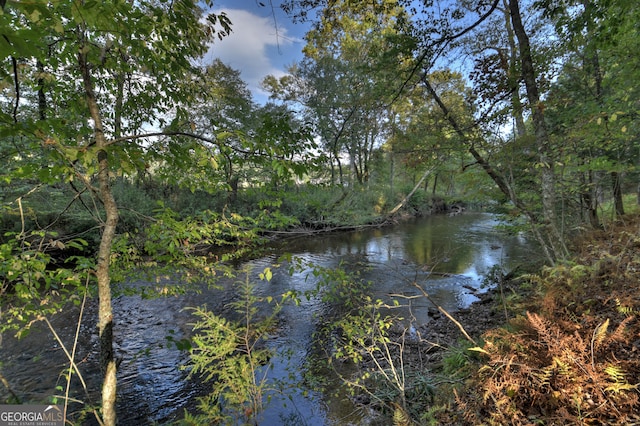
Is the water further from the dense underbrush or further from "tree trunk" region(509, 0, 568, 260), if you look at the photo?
"tree trunk" region(509, 0, 568, 260)

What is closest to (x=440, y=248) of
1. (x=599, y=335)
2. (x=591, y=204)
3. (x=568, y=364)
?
(x=591, y=204)

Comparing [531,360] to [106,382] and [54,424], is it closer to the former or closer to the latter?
[106,382]

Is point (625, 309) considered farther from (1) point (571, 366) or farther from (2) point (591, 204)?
(2) point (591, 204)

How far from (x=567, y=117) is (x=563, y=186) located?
5.07 ft

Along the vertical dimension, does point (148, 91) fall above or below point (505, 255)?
above

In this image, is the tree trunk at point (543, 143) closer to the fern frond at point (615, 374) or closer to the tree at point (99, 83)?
the fern frond at point (615, 374)

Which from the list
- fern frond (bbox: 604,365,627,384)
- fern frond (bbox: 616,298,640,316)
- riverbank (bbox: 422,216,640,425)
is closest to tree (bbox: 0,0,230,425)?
riverbank (bbox: 422,216,640,425)

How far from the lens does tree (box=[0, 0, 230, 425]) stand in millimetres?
1653

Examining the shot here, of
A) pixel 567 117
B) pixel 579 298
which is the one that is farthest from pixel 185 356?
pixel 567 117

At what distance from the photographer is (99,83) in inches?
145

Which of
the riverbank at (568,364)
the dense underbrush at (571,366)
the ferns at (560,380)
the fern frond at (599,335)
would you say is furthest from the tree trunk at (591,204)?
the fern frond at (599,335)

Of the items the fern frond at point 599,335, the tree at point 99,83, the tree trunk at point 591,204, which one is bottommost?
the fern frond at point 599,335

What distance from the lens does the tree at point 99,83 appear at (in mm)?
1653

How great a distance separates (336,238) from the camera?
17562mm
